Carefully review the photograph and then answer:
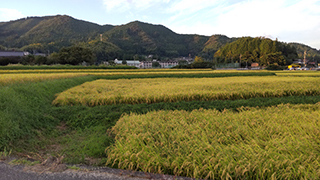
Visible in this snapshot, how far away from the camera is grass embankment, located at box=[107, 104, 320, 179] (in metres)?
2.44

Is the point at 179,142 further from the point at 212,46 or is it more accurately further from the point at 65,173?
the point at 212,46

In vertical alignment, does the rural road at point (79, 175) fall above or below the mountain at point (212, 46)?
below

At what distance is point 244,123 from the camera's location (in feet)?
14.4

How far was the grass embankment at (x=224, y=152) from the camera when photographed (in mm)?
2436

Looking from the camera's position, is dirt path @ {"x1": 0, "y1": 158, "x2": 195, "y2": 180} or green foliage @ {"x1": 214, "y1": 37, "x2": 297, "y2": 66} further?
green foliage @ {"x1": 214, "y1": 37, "x2": 297, "y2": 66}

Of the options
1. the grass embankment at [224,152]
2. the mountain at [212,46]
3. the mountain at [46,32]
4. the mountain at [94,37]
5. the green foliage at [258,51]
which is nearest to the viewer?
the grass embankment at [224,152]

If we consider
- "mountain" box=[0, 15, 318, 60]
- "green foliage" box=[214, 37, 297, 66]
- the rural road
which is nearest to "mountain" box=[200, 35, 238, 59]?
"mountain" box=[0, 15, 318, 60]

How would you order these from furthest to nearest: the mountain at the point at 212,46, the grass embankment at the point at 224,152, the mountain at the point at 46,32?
the mountain at the point at 212,46, the mountain at the point at 46,32, the grass embankment at the point at 224,152

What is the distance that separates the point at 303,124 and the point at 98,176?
4.22 metres

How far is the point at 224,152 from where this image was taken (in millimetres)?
2836

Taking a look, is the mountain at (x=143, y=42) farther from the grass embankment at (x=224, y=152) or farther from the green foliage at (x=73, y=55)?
the grass embankment at (x=224, y=152)

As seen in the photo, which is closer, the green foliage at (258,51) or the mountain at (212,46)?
the green foliage at (258,51)

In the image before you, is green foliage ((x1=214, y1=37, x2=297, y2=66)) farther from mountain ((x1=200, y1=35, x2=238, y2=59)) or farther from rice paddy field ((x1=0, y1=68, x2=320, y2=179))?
rice paddy field ((x1=0, y1=68, x2=320, y2=179))

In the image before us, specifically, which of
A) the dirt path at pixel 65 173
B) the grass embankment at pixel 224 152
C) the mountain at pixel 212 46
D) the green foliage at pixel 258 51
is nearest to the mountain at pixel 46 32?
the mountain at pixel 212 46
